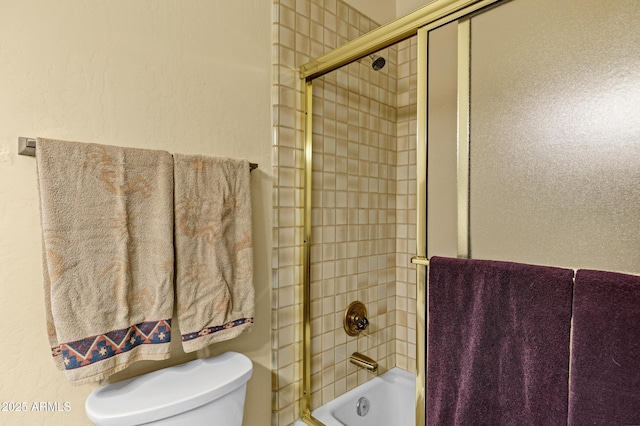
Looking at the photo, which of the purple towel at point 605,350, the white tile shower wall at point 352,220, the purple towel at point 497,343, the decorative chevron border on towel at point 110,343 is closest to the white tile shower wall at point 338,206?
the white tile shower wall at point 352,220

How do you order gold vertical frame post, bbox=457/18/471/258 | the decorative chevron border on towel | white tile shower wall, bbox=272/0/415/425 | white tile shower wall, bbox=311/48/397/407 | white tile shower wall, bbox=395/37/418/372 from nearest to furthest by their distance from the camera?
the decorative chevron border on towel → gold vertical frame post, bbox=457/18/471/258 → white tile shower wall, bbox=272/0/415/425 → white tile shower wall, bbox=311/48/397/407 → white tile shower wall, bbox=395/37/418/372

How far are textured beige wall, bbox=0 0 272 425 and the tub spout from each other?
463 mm

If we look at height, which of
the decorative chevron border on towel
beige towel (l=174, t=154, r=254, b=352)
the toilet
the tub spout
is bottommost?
the tub spout

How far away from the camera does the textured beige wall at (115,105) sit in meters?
0.75

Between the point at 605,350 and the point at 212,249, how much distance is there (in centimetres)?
90

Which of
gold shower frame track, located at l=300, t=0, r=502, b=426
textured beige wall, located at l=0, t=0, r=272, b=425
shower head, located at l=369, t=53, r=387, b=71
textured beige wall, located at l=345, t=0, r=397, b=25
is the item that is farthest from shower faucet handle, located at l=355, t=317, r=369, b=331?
textured beige wall, located at l=345, t=0, r=397, b=25

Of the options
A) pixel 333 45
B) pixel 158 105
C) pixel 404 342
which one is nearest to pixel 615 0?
pixel 333 45

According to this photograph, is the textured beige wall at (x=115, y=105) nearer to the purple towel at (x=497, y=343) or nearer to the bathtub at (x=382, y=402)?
the bathtub at (x=382, y=402)

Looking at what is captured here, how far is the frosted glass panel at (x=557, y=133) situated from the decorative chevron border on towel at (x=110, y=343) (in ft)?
2.69

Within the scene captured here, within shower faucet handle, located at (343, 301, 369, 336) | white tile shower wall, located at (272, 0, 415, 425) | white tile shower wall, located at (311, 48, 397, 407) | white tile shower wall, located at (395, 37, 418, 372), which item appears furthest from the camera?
white tile shower wall, located at (395, 37, 418, 372)

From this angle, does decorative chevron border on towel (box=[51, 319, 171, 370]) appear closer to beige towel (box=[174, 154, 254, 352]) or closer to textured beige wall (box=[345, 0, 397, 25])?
beige towel (box=[174, 154, 254, 352])

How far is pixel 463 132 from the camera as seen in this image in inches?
33.8

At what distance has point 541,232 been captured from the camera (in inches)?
29.1

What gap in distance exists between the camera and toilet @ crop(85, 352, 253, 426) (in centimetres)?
75
